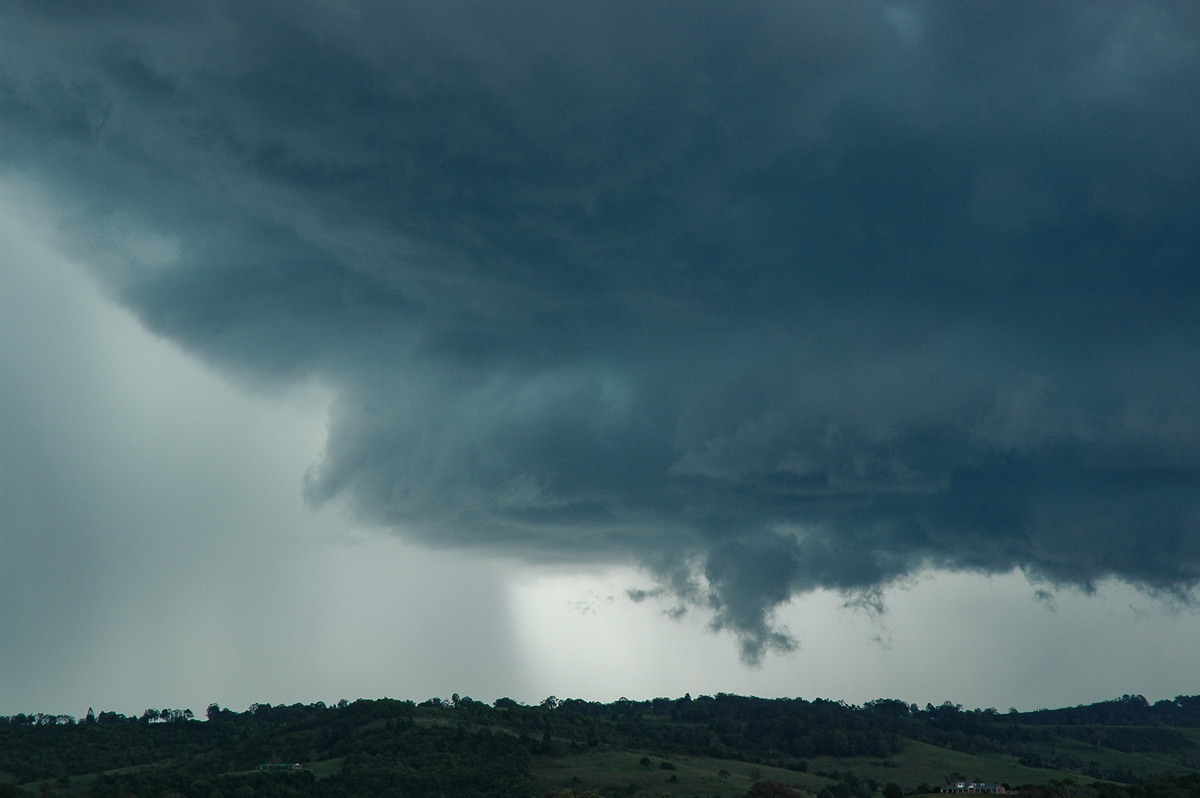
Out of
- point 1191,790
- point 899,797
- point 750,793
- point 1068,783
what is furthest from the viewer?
point 750,793

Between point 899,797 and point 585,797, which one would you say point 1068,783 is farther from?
point 585,797

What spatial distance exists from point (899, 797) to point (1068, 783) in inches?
1007

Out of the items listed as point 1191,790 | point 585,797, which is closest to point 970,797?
point 1191,790

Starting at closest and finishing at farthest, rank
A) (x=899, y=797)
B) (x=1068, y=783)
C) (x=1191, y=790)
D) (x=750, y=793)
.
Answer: (x=1191, y=790) → (x=1068, y=783) → (x=899, y=797) → (x=750, y=793)

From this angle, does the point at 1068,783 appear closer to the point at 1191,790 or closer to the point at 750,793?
the point at 1191,790

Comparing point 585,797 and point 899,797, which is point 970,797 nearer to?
point 899,797

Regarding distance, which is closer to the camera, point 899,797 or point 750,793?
point 899,797

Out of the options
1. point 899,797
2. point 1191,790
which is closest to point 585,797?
point 899,797

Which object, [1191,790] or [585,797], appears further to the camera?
[585,797]

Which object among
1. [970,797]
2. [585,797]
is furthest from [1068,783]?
[585,797]

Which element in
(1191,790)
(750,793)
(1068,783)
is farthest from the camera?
(750,793)

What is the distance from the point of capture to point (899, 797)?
584 feet

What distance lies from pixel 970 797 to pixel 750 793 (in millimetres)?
40100

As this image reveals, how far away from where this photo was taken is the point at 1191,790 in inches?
5832
